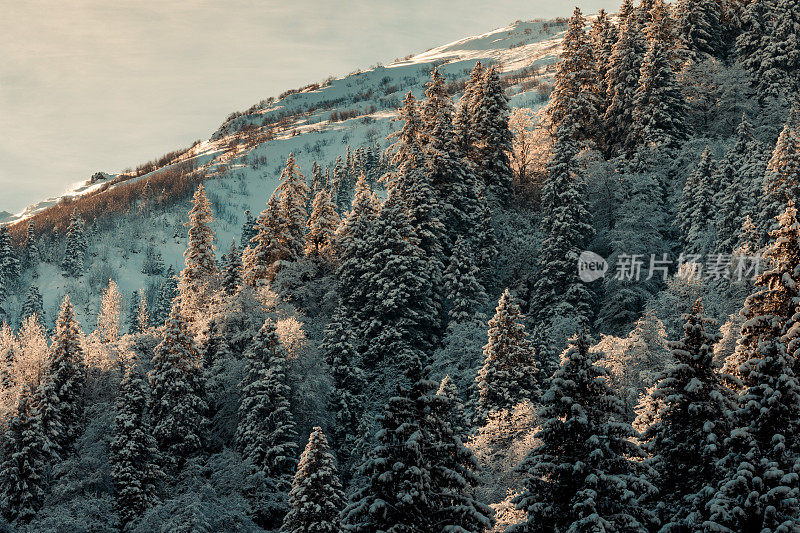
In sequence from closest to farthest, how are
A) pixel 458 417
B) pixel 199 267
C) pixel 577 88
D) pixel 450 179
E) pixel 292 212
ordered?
pixel 458 417 < pixel 292 212 < pixel 450 179 < pixel 199 267 < pixel 577 88

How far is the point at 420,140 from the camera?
65500mm

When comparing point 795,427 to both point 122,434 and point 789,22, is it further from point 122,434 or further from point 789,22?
point 789,22

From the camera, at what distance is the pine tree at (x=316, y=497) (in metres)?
30.9

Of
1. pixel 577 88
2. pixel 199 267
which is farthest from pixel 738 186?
pixel 199 267

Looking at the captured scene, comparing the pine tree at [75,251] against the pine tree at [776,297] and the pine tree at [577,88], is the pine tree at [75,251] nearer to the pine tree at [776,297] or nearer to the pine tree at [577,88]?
the pine tree at [577,88]

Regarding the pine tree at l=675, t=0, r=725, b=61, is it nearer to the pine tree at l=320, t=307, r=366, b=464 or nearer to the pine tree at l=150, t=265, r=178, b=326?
the pine tree at l=320, t=307, r=366, b=464

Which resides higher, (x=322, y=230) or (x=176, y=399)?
(x=322, y=230)

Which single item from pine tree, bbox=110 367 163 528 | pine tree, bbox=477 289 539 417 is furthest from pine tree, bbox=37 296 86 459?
pine tree, bbox=477 289 539 417

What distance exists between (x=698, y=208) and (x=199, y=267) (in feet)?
134

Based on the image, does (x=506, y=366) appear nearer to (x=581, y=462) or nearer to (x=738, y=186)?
(x=581, y=462)

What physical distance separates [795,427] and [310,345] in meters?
32.2

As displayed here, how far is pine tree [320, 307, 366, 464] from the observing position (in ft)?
153

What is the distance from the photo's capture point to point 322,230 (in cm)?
6216

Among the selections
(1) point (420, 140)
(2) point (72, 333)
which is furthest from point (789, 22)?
(2) point (72, 333)
